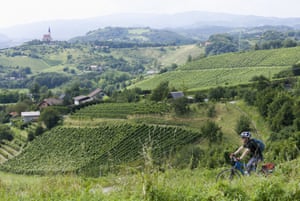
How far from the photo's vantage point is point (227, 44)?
13438 cm

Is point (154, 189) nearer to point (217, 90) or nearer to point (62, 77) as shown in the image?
point (217, 90)

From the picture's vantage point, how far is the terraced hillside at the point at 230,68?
61.4m

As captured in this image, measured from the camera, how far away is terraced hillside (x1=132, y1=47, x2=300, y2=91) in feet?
201

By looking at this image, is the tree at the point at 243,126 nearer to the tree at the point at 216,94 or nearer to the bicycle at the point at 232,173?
the tree at the point at 216,94

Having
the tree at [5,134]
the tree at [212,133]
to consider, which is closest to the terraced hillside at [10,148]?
the tree at [5,134]

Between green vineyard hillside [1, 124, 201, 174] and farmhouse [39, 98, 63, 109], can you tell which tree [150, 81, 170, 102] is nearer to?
green vineyard hillside [1, 124, 201, 174]

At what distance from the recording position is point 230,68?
231 ft

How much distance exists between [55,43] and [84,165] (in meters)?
149

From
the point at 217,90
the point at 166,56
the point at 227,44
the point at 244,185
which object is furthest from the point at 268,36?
the point at 244,185

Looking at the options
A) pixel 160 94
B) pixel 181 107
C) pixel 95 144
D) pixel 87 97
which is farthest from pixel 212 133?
pixel 87 97

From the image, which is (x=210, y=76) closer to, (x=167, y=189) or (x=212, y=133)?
(x=212, y=133)

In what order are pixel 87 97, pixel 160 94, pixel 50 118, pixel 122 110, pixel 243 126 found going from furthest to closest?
pixel 87 97 < pixel 160 94 < pixel 50 118 < pixel 122 110 < pixel 243 126

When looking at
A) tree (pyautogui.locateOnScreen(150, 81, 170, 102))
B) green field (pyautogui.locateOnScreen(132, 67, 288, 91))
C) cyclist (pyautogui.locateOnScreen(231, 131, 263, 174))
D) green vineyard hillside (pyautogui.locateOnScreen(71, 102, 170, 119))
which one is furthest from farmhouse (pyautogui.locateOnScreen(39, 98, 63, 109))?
cyclist (pyautogui.locateOnScreen(231, 131, 263, 174))

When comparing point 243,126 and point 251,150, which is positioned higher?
point 251,150
